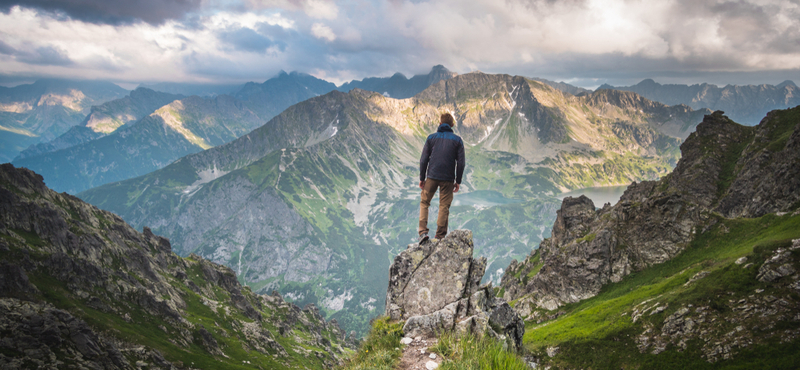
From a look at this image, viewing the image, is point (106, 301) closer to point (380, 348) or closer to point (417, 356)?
point (380, 348)

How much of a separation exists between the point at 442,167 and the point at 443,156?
0.45 meters

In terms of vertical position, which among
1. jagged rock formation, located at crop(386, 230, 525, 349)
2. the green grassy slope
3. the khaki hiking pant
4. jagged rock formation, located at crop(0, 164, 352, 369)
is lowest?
jagged rock formation, located at crop(0, 164, 352, 369)

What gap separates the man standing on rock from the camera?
1417 centimetres

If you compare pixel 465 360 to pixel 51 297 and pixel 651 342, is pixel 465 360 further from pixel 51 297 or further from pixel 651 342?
pixel 51 297

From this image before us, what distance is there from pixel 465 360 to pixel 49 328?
76.8 m

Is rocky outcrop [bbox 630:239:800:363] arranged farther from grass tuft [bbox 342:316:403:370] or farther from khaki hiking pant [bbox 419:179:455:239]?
grass tuft [bbox 342:316:403:370]

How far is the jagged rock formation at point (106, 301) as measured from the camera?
2240 inches

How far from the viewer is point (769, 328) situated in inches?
1366

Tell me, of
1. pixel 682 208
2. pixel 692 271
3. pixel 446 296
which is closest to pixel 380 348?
pixel 446 296

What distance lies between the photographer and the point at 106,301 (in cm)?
8356

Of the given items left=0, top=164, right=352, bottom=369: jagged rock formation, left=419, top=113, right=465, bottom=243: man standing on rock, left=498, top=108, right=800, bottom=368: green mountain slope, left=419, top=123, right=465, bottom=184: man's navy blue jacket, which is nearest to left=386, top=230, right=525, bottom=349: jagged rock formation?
left=419, top=113, right=465, bottom=243: man standing on rock

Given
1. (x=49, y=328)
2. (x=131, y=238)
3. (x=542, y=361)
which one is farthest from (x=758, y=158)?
(x=131, y=238)

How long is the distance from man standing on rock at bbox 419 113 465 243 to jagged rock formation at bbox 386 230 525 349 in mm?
964

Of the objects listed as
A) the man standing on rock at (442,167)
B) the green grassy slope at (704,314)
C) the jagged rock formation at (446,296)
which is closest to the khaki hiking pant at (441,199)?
the man standing on rock at (442,167)
